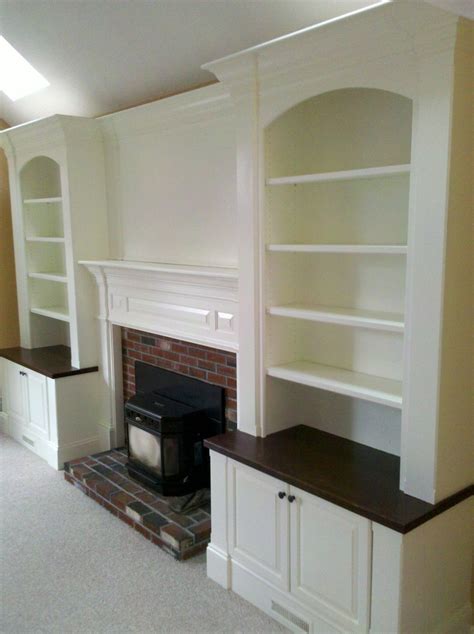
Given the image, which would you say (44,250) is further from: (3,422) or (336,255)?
(336,255)

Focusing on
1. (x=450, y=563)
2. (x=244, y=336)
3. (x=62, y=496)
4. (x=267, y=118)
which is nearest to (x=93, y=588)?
(x=62, y=496)

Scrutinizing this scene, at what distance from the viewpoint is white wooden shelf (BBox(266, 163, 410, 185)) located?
2.22 meters

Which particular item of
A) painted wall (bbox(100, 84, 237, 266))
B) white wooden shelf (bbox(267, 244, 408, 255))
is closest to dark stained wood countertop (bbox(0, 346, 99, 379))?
painted wall (bbox(100, 84, 237, 266))

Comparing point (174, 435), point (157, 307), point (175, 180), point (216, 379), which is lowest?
point (174, 435)

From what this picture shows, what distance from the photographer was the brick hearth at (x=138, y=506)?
3.15 m

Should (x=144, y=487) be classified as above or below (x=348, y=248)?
below

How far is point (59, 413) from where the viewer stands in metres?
4.29

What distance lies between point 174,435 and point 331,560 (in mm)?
1319

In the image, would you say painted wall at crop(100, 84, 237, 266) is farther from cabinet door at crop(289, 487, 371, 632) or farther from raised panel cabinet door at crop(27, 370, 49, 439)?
cabinet door at crop(289, 487, 371, 632)

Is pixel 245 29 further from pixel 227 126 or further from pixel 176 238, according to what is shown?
pixel 176 238

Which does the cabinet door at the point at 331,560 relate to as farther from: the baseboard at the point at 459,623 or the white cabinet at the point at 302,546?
the baseboard at the point at 459,623

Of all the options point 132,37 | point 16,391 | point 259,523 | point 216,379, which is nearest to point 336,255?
point 216,379

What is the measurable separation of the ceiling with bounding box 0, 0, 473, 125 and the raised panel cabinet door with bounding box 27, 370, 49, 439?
6.62 feet

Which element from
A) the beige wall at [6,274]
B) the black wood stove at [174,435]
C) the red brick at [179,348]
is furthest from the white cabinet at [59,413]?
the red brick at [179,348]
